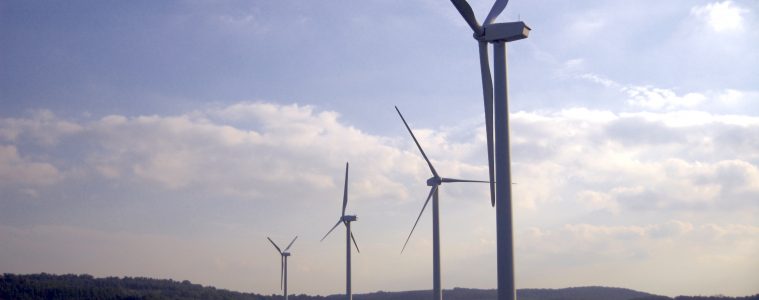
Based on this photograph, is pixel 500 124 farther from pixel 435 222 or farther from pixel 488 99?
pixel 435 222

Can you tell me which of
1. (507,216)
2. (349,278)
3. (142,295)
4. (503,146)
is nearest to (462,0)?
(503,146)

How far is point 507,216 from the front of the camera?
33812 mm

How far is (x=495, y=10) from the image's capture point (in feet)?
132

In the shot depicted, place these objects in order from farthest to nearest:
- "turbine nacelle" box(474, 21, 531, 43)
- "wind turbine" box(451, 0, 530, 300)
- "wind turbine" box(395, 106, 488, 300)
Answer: "wind turbine" box(395, 106, 488, 300) → "turbine nacelle" box(474, 21, 531, 43) → "wind turbine" box(451, 0, 530, 300)

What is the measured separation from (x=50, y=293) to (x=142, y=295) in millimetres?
21298

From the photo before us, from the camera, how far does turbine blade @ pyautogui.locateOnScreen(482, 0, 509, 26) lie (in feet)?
129

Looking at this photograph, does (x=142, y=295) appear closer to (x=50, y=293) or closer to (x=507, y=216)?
(x=50, y=293)

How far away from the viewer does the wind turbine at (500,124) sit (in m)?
33.6

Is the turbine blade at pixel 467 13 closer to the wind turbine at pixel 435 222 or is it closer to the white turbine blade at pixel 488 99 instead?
the white turbine blade at pixel 488 99

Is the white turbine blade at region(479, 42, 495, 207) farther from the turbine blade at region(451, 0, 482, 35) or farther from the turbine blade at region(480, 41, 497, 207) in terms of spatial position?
the turbine blade at region(451, 0, 482, 35)

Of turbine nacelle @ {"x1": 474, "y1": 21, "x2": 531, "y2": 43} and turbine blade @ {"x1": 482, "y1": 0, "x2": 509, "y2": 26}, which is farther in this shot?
turbine blade @ {"x1": 482, "y1": 0, "x2": 509, "y2": 26}

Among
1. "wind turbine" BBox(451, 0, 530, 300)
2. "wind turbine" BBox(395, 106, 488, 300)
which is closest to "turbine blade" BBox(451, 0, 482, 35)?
"wind turbine" BBox(451, 0, 530, 300)

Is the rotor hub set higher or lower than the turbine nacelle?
lower

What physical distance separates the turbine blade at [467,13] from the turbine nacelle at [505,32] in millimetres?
500
